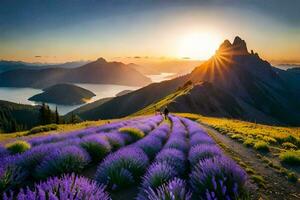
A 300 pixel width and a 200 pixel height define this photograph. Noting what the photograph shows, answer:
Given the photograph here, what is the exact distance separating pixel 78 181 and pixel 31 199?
49.6 inches

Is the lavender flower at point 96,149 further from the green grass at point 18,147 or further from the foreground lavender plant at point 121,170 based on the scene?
the green grass at point 18,147

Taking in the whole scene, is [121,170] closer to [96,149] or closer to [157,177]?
[157,177]

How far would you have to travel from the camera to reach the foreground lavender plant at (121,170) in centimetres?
773

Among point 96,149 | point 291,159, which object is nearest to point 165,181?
point 96,149

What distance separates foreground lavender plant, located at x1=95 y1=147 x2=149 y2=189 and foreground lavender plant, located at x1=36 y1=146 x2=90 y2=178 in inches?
40.8

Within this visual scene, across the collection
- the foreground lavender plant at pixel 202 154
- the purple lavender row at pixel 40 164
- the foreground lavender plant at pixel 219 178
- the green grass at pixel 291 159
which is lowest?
the green grass at pixel 291 159

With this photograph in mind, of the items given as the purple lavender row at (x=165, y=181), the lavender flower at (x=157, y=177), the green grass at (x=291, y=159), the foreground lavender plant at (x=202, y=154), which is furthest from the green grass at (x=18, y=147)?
the green grass at (x=291, y=159)

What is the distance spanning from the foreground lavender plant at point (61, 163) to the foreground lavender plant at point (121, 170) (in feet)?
3.40

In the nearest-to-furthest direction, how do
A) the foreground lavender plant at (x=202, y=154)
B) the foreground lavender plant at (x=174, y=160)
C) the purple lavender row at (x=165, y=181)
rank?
the purple lavender row at (x=165, y=181) < the foreground lavender plant at (x=174, y=160) < the foreground lavender plant at (x=202, y=154)

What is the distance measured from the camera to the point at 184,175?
29.3 feet

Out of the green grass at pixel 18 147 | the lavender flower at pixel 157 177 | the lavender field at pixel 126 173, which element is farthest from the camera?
the green grass at pixel 18 147

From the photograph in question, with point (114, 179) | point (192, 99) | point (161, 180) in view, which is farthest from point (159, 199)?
point (192, 99)

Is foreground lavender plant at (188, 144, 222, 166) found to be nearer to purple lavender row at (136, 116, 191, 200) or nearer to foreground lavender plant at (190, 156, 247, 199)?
purple lavender row at (136, 116, 191, 200)

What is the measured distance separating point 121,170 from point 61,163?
76.5 inches
